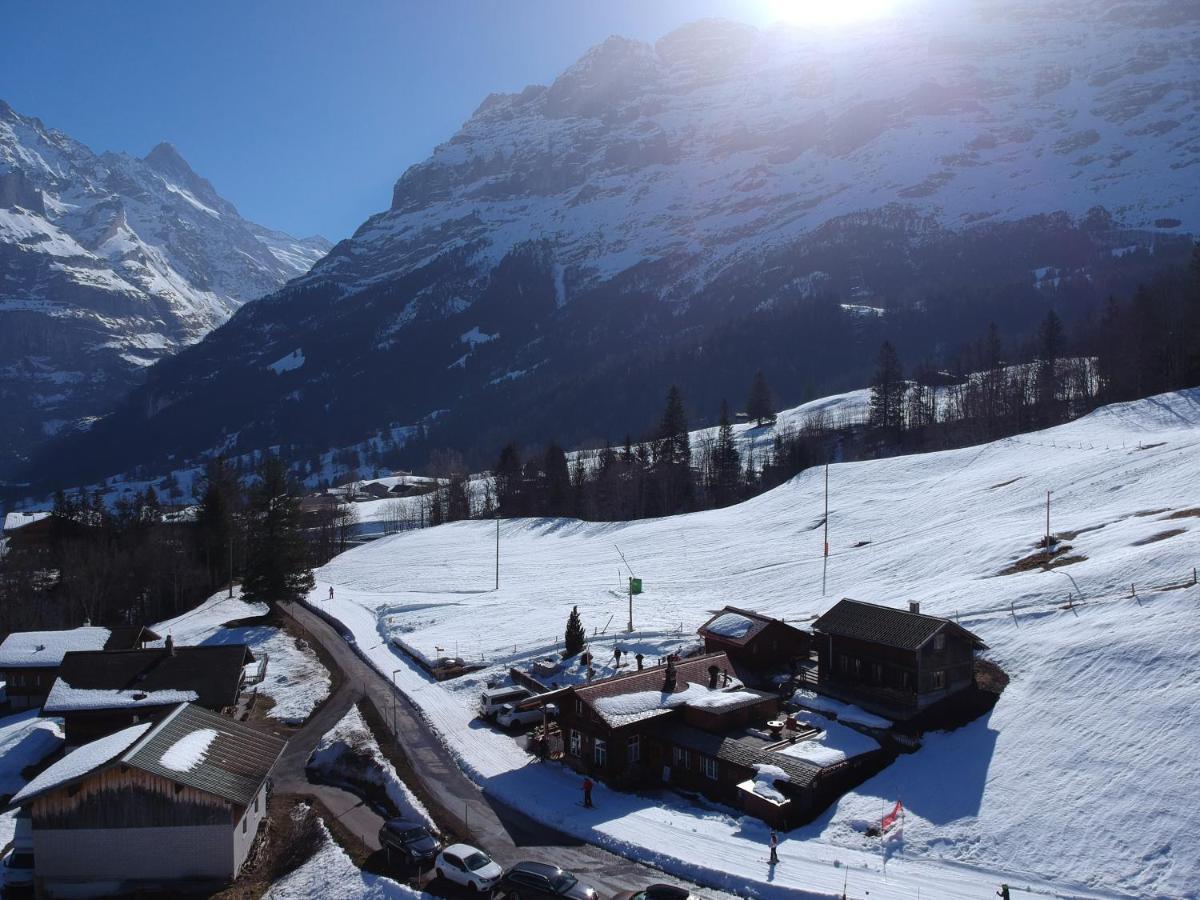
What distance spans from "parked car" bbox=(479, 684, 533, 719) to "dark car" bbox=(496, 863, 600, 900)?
615 inches

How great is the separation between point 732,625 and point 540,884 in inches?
821

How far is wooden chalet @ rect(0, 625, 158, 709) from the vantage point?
4919 cm

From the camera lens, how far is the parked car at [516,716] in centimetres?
3904

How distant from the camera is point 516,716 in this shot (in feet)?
128

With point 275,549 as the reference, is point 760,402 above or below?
above

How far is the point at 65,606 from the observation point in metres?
85.0

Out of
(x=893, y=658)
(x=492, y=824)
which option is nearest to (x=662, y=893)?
(x=492, y=824)

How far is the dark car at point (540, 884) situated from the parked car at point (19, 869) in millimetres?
16668

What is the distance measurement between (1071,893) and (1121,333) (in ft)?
384

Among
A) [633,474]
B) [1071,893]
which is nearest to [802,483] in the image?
[633,474]

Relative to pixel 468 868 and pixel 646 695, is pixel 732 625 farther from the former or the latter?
pixel 468 868

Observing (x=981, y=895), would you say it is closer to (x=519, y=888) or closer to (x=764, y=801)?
(x=764, y=801)

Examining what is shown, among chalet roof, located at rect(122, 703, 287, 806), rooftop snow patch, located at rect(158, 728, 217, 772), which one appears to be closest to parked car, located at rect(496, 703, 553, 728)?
chalet roof, located at rect(122, 703, 287, 806)

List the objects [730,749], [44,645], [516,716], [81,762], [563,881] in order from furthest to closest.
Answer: [44,645]
[516,716]
[730,749]
[81,762]
[563,881]
